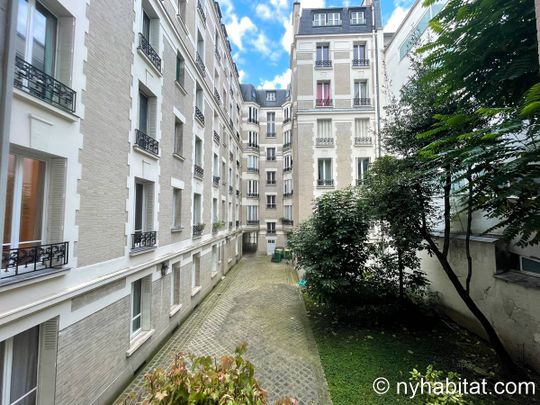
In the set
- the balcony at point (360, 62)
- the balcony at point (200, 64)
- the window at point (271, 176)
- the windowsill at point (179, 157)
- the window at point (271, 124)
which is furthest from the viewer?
the window at point (271, 124)

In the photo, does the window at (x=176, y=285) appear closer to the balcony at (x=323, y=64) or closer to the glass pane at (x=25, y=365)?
the glass pane at (x=25, y=365)

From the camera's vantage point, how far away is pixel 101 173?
15.7 feet

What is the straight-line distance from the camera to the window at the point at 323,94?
15.8 m

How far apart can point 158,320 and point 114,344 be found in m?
1.89

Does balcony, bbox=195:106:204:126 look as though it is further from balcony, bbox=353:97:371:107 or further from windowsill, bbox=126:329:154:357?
balcony, bbox=353:97:371:107

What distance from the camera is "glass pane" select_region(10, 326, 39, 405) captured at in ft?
11.4

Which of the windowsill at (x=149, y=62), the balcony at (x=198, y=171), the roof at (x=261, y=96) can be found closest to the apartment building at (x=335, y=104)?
the balcony at (x=198, y=171)

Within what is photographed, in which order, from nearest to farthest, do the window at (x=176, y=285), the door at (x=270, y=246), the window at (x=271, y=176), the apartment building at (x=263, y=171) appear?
1. the window at (x=176, y=285)
2. the door at (x=270, y=246)
3. the apartment building at (x=263, y=171)
4. the window at (x=271, y=176)

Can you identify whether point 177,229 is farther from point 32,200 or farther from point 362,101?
point 362,101

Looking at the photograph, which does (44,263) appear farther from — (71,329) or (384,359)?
(384,359)

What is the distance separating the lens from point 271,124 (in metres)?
26.4

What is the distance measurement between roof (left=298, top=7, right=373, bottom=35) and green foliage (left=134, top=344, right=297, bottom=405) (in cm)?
1878

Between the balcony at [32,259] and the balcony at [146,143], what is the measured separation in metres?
3.11

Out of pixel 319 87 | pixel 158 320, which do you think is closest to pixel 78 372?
pixel 158 320
